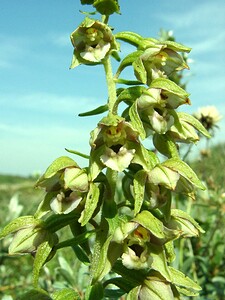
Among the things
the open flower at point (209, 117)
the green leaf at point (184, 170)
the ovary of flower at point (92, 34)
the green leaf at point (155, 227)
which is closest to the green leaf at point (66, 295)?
the green leaf at point (155, 227)

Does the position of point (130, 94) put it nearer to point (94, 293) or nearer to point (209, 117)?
point (94, 293)

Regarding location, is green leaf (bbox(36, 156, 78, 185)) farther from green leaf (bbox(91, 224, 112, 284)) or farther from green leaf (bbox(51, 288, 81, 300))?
green leaf (bbox(51, 288, 81, 300))

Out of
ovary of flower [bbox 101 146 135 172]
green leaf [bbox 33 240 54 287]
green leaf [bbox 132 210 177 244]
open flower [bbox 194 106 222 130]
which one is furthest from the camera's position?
open flower [bbox 194 106 222 130]

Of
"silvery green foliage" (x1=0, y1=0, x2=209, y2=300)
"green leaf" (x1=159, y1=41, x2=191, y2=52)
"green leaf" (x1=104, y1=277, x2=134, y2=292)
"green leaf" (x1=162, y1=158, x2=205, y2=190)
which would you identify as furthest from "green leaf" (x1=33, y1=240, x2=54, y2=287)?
"green leaf" (x1=159, y1=41, x2=191, y2=52)

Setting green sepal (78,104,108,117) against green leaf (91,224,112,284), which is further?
green sepal (78,104,108,117)

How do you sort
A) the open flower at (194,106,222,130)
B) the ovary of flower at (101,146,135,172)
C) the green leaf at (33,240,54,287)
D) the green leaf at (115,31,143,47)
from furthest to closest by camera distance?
1. the open flower at (194,106,222,130)
2. the green leaf at (115,31,143,47)
3. the green leaf at (33,240,54,287)
4. the ovary of flower at (101,146,135,172)

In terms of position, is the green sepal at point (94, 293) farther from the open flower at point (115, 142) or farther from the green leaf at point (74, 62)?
the green leaf at point (74, 62)

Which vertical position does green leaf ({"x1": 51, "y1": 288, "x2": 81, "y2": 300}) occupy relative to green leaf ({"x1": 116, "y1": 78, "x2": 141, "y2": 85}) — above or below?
below

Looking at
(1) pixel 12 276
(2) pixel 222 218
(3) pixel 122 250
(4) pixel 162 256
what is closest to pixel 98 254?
(3) pixel 122 250

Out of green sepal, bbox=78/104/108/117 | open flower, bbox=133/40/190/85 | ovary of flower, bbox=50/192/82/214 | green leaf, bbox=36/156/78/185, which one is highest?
open flower, bbox=133/40/190/85
